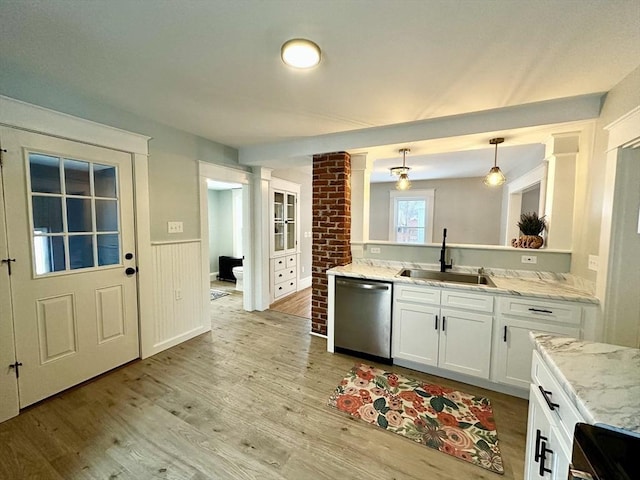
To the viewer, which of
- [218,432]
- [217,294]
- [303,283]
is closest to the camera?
[218,432]

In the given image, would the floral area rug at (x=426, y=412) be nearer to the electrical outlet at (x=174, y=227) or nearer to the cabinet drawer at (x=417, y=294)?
the cabinet drawer at (x=417, y=294)

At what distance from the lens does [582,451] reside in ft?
2.44

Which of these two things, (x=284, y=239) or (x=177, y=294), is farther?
(x=284, y=239)

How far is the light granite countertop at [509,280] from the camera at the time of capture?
6.79 feet

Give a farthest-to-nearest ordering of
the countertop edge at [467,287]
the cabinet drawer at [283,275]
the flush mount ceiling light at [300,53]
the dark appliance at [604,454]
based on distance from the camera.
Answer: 1. the cabinet drawer at [283,275]
2. the countertop edge at [467,287]
3. the flush mount ceiling light at [300,53]
4. the dark appliance at [604,454]

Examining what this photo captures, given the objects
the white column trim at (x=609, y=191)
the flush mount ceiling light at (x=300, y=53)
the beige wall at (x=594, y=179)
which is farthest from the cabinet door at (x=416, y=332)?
the flush mount ceiling light at (x=300, y=53)

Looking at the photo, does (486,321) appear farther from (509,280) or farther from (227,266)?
(227,266)

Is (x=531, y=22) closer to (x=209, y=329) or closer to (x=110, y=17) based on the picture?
(x=110, y=17)

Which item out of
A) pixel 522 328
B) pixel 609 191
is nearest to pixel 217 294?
pixel 522 328

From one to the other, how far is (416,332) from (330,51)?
7.80 ft

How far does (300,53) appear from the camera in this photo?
60.7 inches

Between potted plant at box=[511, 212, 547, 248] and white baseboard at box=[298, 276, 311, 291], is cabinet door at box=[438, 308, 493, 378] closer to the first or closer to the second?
potted plant at box=[511, 212, 547, 248]

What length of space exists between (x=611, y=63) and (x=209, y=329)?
14.2 ft

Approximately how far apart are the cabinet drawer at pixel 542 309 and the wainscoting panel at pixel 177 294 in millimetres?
3231
